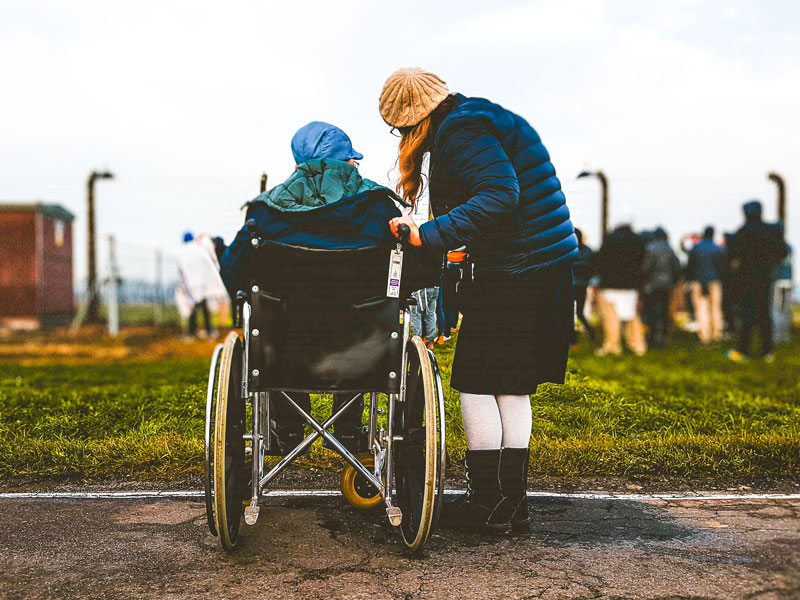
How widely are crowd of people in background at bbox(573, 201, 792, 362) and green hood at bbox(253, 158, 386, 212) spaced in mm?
5540

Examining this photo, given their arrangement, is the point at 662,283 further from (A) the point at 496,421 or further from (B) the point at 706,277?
(A) the point at 496,421

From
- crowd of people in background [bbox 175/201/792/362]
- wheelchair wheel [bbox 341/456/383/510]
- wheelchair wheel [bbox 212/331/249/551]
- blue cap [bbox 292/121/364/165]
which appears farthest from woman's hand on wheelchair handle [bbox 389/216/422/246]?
crowd of people in background [bbox 175/201/792/362]

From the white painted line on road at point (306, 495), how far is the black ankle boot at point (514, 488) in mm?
596

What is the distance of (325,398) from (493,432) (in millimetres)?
894

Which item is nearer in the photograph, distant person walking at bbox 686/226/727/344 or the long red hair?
the long red hair

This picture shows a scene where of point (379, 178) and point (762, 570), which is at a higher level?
point (379, 178)

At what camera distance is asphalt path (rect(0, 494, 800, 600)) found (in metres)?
2.81

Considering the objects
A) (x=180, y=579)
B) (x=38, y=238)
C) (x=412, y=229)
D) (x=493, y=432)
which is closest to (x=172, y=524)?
(x=180, y=579)

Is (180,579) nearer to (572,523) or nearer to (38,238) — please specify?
(572,523)

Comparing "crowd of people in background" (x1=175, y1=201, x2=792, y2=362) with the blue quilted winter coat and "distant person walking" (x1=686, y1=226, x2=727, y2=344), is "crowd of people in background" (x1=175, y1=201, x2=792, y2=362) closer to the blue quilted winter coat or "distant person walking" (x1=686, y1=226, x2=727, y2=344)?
"distant person walking" (x1=686, y1=226, x2=727, y2=344)

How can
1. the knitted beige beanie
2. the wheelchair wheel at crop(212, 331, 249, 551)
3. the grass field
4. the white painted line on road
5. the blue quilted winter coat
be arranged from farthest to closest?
the grass field → the white painted line on road → the knitted beige beanie → the blue quilted winter coat → the wheelchair wheel at crop(212, 331, 249, 551)

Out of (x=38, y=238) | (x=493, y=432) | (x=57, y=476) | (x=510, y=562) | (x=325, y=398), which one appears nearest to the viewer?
(x=510, y=562)

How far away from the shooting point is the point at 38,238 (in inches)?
712

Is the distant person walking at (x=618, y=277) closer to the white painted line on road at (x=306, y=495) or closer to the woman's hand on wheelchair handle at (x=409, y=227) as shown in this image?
the white painted line on road at (x=306, y=495)
